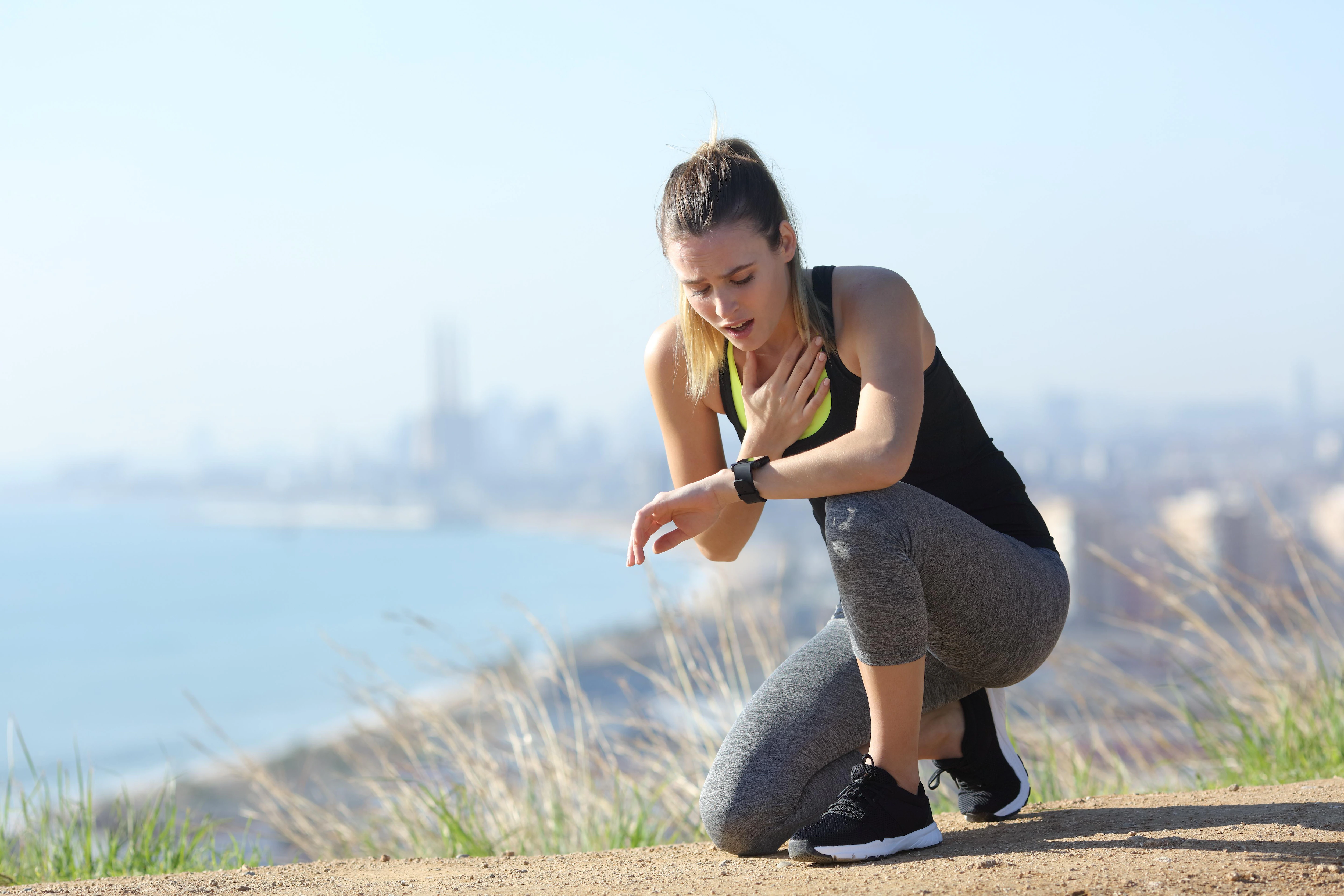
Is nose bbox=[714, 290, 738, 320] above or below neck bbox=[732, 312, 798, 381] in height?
above

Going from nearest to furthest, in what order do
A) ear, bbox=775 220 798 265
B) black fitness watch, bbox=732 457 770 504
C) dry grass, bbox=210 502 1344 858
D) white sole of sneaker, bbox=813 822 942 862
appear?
white sole of sneaker, bbox=813 822 942 862 → black fitness watch, bbox=732 457 770 504 → ear, bbox=775 220 798 265 → dry grass, bbox=210 502 1344 858

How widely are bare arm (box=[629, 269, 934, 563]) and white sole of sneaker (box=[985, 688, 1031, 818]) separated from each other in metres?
0.61

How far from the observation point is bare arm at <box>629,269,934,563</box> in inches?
64.1

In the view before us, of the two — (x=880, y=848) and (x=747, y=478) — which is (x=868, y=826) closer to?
(x=880, y=848)

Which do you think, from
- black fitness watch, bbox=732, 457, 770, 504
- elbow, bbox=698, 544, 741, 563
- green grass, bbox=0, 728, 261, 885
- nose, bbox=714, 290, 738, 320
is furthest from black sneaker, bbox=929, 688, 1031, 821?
green grass, bbox=0, 728, 261, 885

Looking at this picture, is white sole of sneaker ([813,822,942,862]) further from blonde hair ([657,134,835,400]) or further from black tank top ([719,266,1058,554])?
blonde hair ([657,134,835,400])

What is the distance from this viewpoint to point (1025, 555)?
1.84 meters

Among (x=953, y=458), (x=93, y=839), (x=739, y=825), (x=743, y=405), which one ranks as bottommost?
(x=93, y=839)

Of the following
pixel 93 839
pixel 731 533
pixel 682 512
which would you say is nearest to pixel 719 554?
pixel 731 533

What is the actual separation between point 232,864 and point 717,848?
1103mm

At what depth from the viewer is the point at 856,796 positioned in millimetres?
1642

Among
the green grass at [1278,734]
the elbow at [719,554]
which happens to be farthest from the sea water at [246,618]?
the green grass at [1278,734]

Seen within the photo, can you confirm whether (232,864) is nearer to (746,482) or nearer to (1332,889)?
(746,482)

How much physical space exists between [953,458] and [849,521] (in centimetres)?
42
